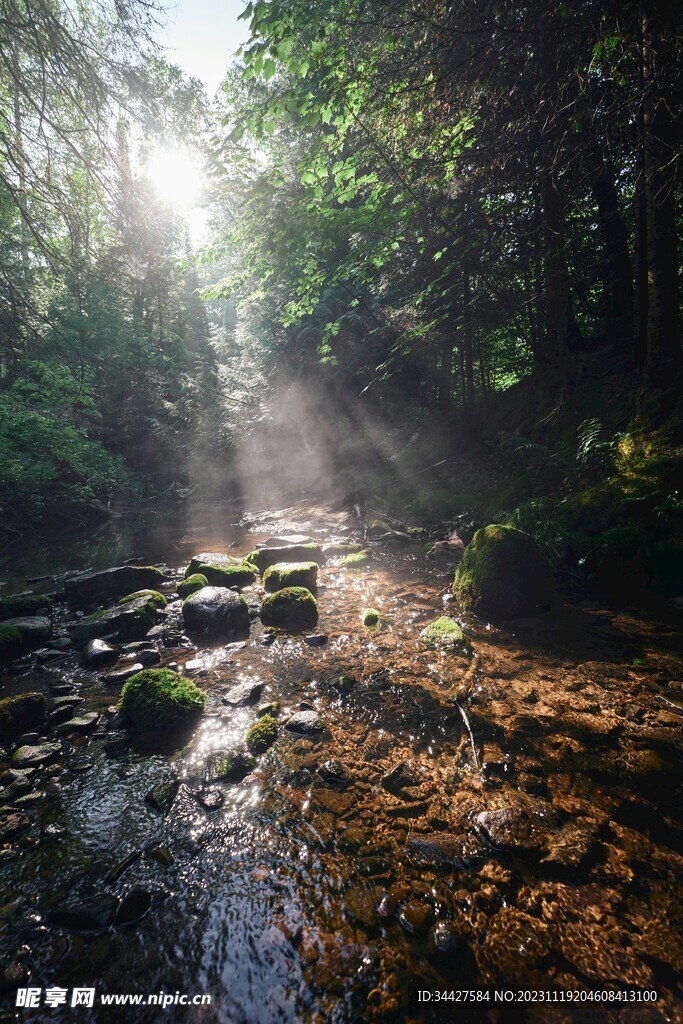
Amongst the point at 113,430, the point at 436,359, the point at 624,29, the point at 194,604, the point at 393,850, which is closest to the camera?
the point at 393,850

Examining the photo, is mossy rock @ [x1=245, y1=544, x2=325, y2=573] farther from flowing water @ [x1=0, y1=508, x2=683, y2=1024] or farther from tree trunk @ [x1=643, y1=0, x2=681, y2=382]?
tree trunk @ [x1=643, y1=0, x2=681, y2=382]

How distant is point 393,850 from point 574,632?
12.5ft

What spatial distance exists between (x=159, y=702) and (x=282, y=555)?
545 centimetres

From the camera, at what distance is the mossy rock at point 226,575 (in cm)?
862

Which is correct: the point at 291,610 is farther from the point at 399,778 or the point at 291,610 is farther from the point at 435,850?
the point at 435,850

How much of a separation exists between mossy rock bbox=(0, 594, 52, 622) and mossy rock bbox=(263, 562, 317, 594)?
440 cm

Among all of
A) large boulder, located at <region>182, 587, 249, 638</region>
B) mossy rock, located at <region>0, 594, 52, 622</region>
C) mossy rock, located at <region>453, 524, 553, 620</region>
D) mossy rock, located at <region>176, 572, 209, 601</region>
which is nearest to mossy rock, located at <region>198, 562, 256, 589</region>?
mossy rock, located at <region>176, 572, 209, 601</region>

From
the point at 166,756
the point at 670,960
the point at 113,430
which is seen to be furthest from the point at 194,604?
the point at 113,430

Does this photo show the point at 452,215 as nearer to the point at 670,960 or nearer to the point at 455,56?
the point at 455,56

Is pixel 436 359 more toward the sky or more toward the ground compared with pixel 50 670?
more toward the sky

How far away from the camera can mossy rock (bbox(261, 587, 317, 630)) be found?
21.5 feet

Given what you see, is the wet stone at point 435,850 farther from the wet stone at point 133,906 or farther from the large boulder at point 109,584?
the large boulder at point 109,584

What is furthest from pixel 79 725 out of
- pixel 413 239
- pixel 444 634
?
pixel 413 239

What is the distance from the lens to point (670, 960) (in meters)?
2.03
